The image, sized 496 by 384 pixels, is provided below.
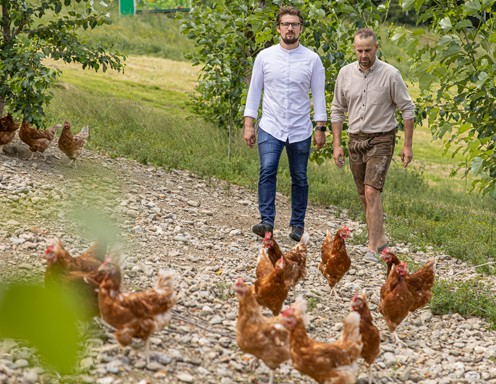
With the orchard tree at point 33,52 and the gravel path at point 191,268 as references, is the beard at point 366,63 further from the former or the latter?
the orchard tree at point 33,52

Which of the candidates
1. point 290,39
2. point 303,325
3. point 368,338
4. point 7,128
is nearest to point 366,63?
point 290,39

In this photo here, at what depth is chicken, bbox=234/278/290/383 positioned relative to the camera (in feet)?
15.9

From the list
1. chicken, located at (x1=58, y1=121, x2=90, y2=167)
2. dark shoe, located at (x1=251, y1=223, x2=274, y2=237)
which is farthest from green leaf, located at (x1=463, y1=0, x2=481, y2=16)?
chicken, located at (x1=58, y1=121, x2=90, y2=167)

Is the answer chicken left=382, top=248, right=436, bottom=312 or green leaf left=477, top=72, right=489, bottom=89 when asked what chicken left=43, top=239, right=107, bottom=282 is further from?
green leaf left=477, top=72, right=489, bottom=89

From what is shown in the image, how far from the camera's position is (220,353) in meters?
5.48

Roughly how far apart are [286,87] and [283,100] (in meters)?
0.15

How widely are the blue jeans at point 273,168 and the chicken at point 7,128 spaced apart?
12.7ft

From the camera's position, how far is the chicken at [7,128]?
10.5 meters

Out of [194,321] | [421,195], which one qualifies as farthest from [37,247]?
[421,195]

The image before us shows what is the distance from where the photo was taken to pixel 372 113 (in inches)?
331

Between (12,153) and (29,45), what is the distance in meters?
1.65

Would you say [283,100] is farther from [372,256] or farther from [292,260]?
[292,260]

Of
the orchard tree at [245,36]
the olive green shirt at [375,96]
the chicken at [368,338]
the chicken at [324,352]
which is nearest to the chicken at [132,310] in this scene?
the chicken at [324,352]

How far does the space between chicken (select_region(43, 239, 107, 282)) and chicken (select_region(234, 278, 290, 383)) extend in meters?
1.06
